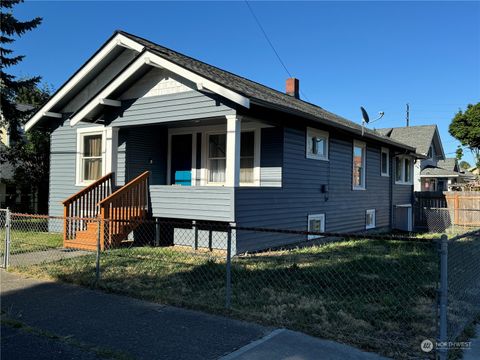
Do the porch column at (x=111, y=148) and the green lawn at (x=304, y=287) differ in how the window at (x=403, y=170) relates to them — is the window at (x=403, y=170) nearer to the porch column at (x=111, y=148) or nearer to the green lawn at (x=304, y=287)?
the green lawn at (x=304, y=287)

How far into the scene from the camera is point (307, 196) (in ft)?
39.8

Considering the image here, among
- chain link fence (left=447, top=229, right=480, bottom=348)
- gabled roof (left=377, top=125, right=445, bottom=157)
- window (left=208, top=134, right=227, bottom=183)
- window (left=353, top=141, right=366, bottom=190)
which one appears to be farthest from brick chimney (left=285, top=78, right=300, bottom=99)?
gabled roof (left=377, top=125, right=445, bottom=157)

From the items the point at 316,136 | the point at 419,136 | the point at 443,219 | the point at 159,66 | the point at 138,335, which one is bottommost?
the point at 138,335

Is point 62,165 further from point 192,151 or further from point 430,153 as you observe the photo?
point 430,153

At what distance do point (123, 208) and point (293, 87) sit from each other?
11308 millimetres

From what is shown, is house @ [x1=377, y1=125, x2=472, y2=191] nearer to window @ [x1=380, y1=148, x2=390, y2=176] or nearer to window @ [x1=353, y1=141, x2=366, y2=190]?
window @ [x1=380, y1=148, x2=390, y2=176]

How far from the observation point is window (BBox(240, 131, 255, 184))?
1165 centimetres

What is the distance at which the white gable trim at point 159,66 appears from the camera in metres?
8.81

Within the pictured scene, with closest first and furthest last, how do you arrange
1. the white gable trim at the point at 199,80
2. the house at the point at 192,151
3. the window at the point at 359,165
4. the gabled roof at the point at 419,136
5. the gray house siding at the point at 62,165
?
1. the white gable trim at the point at 199,80
2. the house at the point at 192,151
3. the gray house siding at the point at 62,165
4. the window at the point at 359,165
5. the gabled roof at the point at 419,136

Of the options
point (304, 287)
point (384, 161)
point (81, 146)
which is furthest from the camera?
point (384, 161)

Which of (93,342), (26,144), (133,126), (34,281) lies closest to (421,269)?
(93,342)

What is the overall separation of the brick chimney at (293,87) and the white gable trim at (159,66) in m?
9.88

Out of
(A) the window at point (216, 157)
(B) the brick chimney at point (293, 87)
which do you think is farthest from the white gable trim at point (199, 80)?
(B) the brick chimney at point (293, 87)

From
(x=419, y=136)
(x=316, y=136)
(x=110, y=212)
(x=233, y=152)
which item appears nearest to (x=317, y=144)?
(x=316, y=136)
